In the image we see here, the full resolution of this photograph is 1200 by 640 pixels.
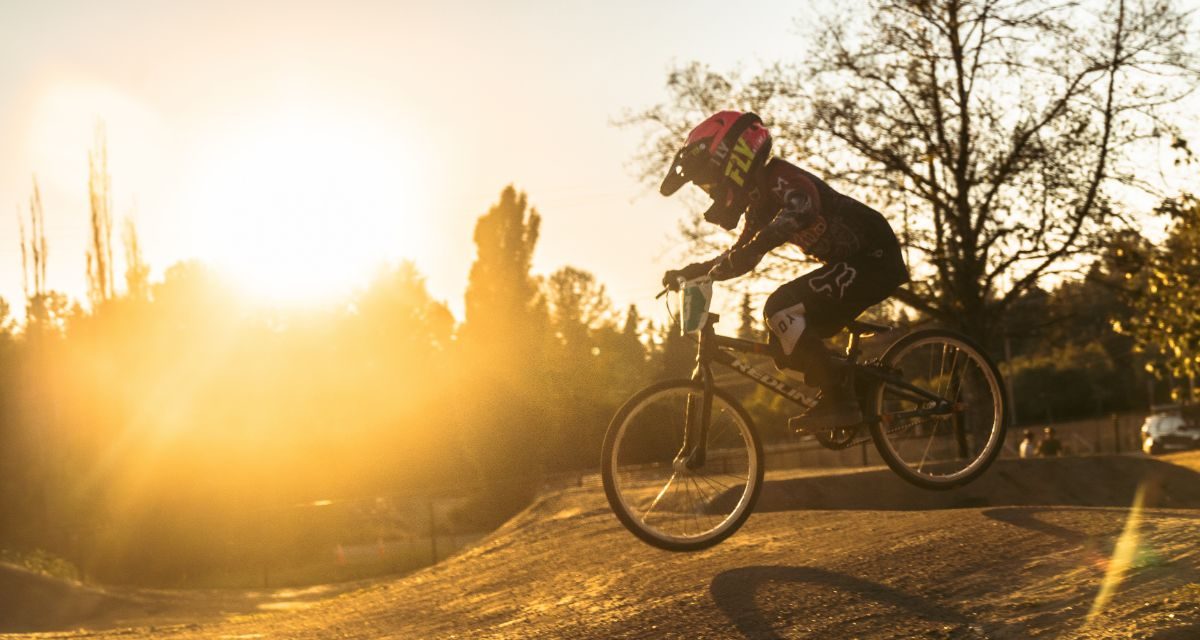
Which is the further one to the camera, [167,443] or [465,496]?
[167,443]

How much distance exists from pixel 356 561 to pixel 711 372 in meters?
22.5

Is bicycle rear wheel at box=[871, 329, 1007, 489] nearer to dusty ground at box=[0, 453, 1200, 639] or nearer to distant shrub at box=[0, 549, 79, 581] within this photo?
dusty ground at box=[0, 453, 1200, 639]

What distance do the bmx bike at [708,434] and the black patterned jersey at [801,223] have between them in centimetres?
37

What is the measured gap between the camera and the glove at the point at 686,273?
659 centimetres

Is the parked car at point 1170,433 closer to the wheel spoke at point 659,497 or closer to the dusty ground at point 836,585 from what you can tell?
the dusty ground at point 836,585

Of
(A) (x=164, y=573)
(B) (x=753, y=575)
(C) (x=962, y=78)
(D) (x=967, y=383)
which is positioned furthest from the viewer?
(A) (x=164, y=573)

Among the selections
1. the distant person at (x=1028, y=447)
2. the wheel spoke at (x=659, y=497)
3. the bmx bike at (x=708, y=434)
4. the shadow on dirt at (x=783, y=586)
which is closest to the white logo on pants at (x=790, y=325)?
the bmx bike at (x=708, y=434)

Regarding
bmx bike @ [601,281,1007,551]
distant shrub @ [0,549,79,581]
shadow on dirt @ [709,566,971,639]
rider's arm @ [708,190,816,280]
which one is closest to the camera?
shadow on dirt @ [709,566,971,639]

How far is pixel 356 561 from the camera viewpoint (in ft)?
90.3

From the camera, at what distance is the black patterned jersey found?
6.45 m

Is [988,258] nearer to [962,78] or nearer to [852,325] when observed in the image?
[962,78]

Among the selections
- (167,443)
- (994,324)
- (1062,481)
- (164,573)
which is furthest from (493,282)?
(1062,481)

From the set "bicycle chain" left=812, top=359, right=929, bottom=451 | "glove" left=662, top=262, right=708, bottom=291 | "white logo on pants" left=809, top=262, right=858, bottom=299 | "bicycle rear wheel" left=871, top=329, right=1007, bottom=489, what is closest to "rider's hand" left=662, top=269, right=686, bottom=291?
"glove" left=662, top=262, right=708, bottom=291

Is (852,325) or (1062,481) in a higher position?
(852,325)
